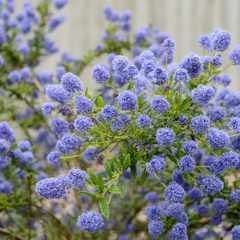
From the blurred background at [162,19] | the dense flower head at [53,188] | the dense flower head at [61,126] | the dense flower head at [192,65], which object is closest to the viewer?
the dense flower head at [53,188]

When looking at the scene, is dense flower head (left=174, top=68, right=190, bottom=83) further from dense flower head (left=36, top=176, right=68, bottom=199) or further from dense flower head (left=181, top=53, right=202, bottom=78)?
dense flower head (left=36, top=176, right=68, bottom=199)

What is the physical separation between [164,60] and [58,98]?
0.67 ft

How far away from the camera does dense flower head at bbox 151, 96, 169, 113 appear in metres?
1.06

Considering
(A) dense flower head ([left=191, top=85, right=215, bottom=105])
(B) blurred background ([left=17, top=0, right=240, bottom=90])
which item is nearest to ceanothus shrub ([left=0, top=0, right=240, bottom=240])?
(A) dense flower head ([left=191, top=85, right=215, bottom=105])

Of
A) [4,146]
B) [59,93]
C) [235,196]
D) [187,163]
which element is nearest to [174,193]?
[187,163]

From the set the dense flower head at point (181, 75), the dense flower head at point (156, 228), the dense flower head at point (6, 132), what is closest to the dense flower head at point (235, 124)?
the dense flower head at point (181, 75)

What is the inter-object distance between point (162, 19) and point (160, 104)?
12.0 feet

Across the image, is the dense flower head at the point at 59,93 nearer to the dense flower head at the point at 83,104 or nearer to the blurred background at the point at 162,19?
the dense flower head at the point at 83,104

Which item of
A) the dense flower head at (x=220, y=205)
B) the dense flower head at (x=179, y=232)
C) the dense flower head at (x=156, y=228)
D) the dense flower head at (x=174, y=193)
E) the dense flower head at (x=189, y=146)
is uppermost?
the dense flower head at (x=189, y=146)

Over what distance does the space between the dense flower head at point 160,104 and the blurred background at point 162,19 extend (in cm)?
343

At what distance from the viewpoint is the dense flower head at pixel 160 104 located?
1062 mm

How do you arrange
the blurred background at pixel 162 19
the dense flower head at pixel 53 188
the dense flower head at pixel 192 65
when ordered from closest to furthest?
the dense flower head at pixel 53 188
the dense flower head at pixel 192 65
the blurred background at pixel 162 19

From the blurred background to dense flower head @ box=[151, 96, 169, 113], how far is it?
11.2 ft

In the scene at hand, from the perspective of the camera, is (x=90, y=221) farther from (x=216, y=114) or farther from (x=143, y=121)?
(x=216, y=114)
